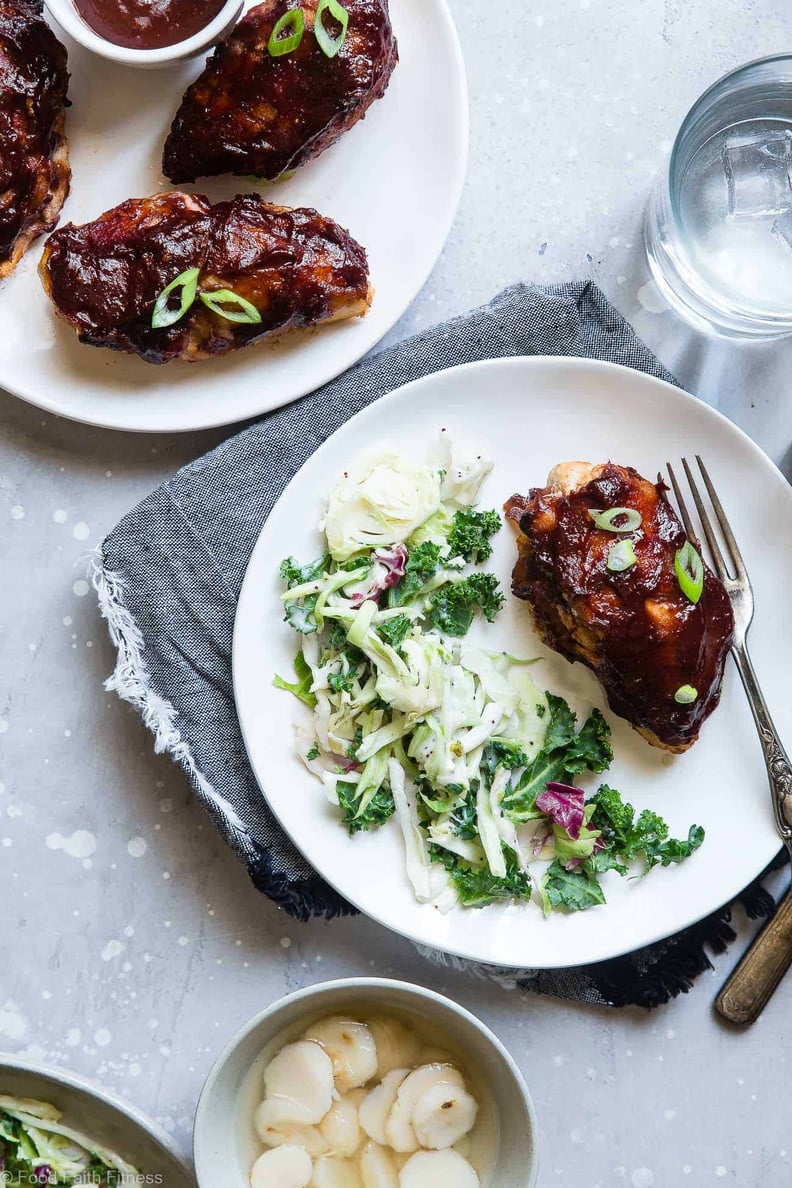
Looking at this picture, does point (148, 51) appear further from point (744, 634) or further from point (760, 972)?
point (760, 972)

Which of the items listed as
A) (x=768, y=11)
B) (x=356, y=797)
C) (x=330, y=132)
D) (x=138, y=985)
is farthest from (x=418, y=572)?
(x=768, y=11)

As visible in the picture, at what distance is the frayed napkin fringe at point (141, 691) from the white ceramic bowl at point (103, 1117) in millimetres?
722

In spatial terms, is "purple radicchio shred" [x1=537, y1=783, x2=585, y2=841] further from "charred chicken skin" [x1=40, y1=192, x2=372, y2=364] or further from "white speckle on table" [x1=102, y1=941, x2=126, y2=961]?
"charred chicken skin" [x1=40, y1=192, x2=372, y2=364]

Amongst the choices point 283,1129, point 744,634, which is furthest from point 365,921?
point 744,634

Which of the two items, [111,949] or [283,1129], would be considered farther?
[111,949]

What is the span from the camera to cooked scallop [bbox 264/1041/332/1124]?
9.17 feet

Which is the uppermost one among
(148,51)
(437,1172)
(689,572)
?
(148,51)

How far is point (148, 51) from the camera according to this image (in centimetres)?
276

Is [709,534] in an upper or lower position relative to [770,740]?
upper

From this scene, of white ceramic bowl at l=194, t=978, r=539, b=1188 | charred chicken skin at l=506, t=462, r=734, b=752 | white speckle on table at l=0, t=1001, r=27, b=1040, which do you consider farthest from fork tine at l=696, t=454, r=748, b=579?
white speckle on table at l=0, t=1001, r=27, b=1040

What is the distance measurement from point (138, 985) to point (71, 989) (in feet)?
0.66

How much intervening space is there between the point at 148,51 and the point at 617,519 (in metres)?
1.77

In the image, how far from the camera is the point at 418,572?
9.60 feet

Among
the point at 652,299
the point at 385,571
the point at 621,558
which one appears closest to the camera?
the point at 621,558
